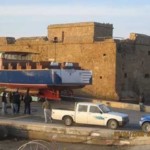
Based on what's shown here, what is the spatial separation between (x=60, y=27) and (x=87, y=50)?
5325 millimetres

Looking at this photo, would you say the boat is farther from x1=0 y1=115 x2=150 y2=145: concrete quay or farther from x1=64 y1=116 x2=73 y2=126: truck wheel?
x1=64 y1=116 x2=73 y2=126: truck wheel

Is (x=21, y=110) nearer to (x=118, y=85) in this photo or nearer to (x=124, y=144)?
(x=124, y=144)

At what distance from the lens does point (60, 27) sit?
4812 cm

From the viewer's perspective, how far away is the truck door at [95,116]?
22594mm

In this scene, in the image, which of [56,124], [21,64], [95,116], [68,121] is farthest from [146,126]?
[21,64]

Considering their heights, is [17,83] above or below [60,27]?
below

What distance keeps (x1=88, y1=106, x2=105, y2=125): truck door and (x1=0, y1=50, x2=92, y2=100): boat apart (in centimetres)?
1135

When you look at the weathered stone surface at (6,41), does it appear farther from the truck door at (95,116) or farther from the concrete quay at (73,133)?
the truck door at (95,116)

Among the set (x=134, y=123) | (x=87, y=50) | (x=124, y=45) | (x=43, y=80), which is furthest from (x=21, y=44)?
(x=134, y=123)

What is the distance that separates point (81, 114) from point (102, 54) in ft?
67.5

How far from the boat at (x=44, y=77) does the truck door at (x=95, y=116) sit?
1135 centimetres

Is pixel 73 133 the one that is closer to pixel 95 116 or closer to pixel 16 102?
pixel 95 116

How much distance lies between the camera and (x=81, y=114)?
75.4ft

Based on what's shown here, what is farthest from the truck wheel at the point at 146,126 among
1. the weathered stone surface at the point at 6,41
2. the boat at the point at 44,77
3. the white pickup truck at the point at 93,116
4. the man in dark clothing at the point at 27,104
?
the weathered stone surface at the point at 6,41
